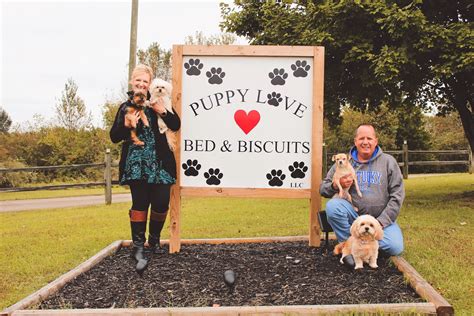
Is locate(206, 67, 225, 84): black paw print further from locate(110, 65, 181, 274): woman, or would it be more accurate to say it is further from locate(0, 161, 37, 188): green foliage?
locate(0, 161, 37, 188): green foliage

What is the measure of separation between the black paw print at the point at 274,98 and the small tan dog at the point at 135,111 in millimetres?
1451

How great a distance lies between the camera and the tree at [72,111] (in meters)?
28.2

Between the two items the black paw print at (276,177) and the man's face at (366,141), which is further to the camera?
the black paw print at (276,177)

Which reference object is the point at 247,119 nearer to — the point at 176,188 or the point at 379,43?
the point at 176,188

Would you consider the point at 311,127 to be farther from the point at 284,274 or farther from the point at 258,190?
the point at 284,274

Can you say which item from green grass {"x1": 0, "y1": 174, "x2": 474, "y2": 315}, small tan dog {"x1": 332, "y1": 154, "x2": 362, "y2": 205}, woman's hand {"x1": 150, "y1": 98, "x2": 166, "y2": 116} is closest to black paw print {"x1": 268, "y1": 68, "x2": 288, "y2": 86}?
small tan dog {"x1": 332, "y1": 154, "x2": 362, "y2": 205}

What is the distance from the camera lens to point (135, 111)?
462 cm

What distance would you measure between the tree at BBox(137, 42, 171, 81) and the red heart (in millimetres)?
22086

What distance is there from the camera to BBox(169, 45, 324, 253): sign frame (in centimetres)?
531

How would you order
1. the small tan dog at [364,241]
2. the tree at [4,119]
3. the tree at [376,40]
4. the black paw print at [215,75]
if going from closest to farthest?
the small tan dog at [364,241]
the black paw print at [215,75]
the tree at [376,40]
the tree at [4,119]

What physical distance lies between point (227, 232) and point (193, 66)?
316 cm

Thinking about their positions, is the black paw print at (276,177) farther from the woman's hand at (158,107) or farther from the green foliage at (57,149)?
the green foliage at (57,149)

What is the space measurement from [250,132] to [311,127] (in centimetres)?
69

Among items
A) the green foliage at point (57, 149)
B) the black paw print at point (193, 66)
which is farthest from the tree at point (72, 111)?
the black paw print at point (193, 66)
